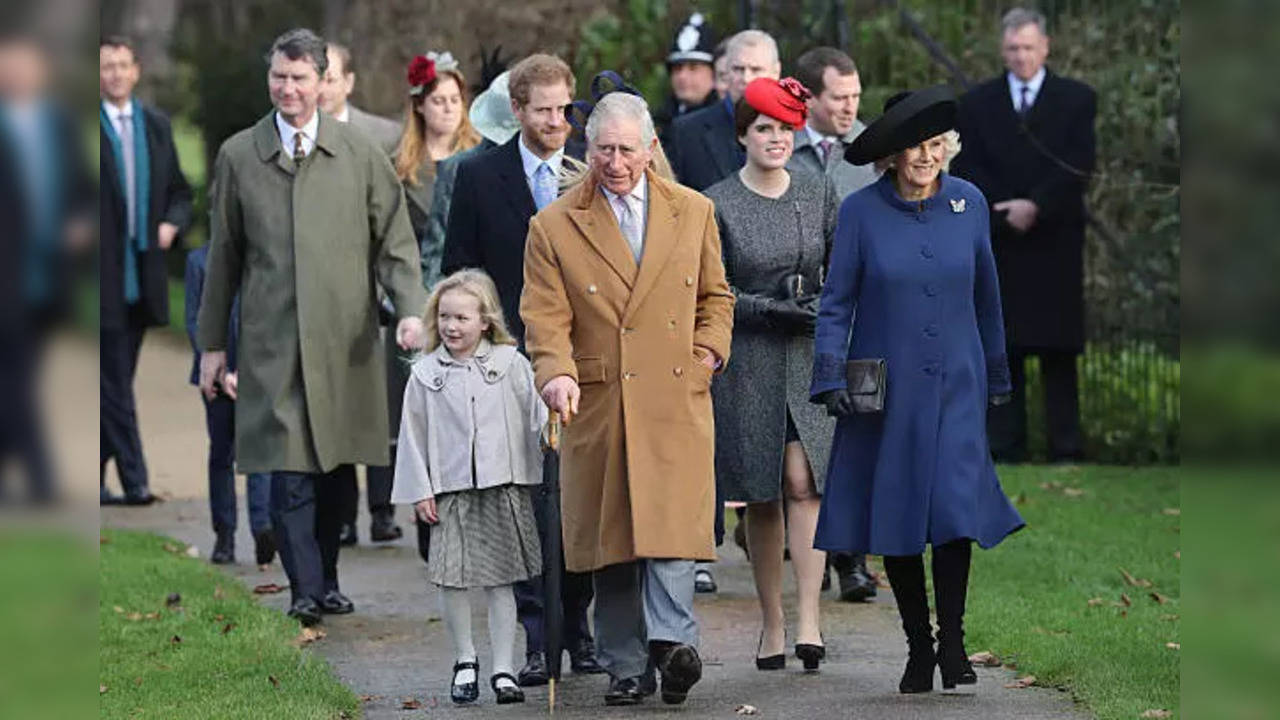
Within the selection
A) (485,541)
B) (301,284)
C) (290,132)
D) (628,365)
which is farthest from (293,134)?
(628,365)

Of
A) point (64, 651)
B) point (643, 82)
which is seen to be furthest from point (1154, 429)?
point (64, 651)

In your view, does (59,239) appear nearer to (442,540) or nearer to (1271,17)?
(1271,17)

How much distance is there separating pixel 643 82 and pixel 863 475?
31.5 ft

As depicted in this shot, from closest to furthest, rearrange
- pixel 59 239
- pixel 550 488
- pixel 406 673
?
pixel 59 239 → pixel 550 488 → pixel 406 673

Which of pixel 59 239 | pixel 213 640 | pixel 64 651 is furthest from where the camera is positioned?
pixel 213 640

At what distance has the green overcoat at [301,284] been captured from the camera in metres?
8.85

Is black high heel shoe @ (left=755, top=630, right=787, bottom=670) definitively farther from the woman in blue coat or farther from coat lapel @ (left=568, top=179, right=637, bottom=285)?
coat lapel @ (left=568, top=179, right=637, bottom=285)

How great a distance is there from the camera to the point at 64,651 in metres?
2.51

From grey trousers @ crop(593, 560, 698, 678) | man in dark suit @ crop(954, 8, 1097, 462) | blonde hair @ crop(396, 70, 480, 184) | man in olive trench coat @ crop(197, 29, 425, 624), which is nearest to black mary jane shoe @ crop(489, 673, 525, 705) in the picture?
grey trousers @ crop(593, 560, 698, 678)

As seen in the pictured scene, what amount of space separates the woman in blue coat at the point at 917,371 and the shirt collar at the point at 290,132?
247cm

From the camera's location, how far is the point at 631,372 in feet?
22.7

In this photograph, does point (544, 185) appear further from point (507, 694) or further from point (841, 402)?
point (507, 694)

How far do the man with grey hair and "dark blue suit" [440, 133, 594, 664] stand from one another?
821 mm

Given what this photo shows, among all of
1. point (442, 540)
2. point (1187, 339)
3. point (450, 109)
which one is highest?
point (450, 109)
